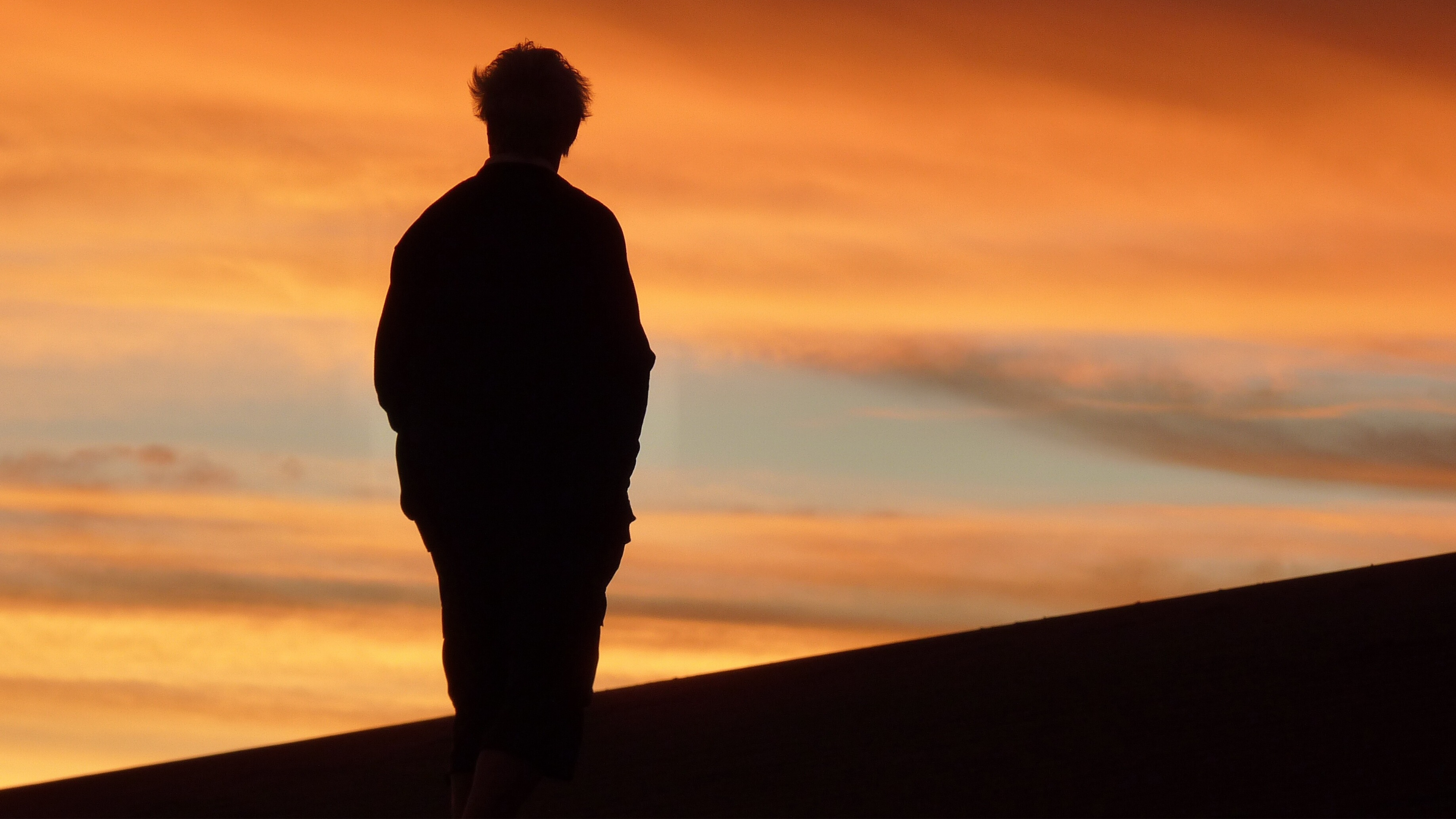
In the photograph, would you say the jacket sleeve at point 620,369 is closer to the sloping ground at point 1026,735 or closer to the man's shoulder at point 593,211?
the man's shoulder at point 593,211

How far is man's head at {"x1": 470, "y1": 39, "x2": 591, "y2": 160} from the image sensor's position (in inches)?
143

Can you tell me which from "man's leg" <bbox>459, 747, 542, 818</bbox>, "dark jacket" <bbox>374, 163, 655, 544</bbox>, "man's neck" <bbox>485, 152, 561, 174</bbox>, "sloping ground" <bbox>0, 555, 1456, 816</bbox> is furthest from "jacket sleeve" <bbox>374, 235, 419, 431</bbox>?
"sloping ground" <bbox>0, 555, 1456, 816</bbox>

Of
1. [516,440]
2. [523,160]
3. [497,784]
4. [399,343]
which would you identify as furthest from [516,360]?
[497,784]

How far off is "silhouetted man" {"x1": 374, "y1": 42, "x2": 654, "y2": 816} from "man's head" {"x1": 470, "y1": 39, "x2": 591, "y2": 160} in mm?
15

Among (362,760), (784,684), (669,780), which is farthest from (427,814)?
(784,684)

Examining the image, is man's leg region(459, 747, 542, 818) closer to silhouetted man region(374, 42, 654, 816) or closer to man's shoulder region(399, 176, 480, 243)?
silhouetted man region(374, 42, 654, 816)

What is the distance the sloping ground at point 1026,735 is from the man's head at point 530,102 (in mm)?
2473

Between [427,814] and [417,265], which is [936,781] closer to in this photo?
[427,814]

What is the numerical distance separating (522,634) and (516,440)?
0.41 m

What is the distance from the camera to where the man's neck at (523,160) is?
12.0 ft

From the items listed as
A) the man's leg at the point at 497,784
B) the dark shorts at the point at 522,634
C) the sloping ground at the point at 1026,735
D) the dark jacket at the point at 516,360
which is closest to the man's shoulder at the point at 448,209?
the dark jacket at the point at 516,360

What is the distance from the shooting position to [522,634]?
3.42 m

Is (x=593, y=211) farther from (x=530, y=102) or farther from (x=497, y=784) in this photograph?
(x=497, y=784)

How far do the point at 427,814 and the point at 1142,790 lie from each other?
2620 mm
